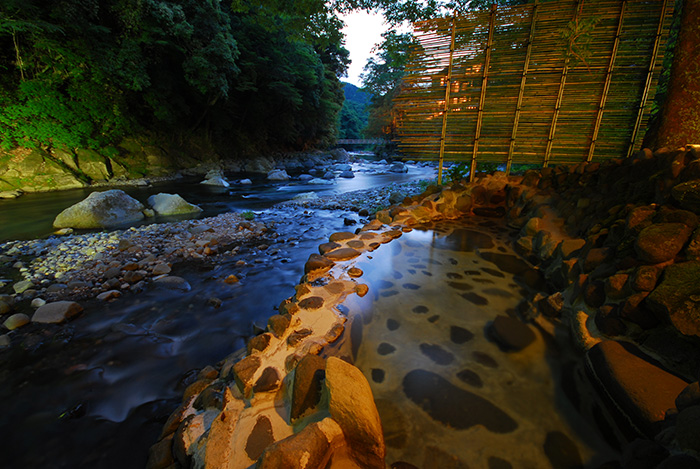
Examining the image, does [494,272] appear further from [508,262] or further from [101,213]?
[101,213]

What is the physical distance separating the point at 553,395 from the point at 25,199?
45.5 feet

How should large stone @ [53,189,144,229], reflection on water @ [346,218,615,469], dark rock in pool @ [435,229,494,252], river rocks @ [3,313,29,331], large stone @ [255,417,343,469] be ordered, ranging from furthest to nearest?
1. large stone @ [53,189,144,229]
2. dark rock in pool @ [435,229,494,252]
3. river rocks @ [3,313,29,331]
4. reflection on water @ [346,218,615,469]
5. large stone @ [255,417,343,469]

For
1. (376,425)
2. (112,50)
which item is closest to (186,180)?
(112,50)

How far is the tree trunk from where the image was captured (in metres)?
3.09

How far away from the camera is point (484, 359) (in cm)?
197

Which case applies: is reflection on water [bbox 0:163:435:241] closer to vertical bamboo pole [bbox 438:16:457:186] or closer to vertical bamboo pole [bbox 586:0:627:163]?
vertical bamboo pole [bbox 438:16:457:186]

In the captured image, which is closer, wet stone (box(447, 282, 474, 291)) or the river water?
the river water

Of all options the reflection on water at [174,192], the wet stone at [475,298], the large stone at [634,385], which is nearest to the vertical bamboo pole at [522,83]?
the wet stone at [475,298]

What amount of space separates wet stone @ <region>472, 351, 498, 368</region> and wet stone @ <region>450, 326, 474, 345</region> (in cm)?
14

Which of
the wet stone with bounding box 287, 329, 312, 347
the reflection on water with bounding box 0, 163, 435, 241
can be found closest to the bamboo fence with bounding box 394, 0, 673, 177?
the wet stone with bounding box 287, 329, 312, 347

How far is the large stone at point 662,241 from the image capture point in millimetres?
1761

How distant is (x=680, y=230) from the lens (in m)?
1.77

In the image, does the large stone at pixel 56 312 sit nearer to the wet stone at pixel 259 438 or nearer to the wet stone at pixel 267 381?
the wet stone at pixel 267 381

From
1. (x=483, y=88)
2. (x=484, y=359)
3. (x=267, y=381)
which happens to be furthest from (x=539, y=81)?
(x=267, y=381)
